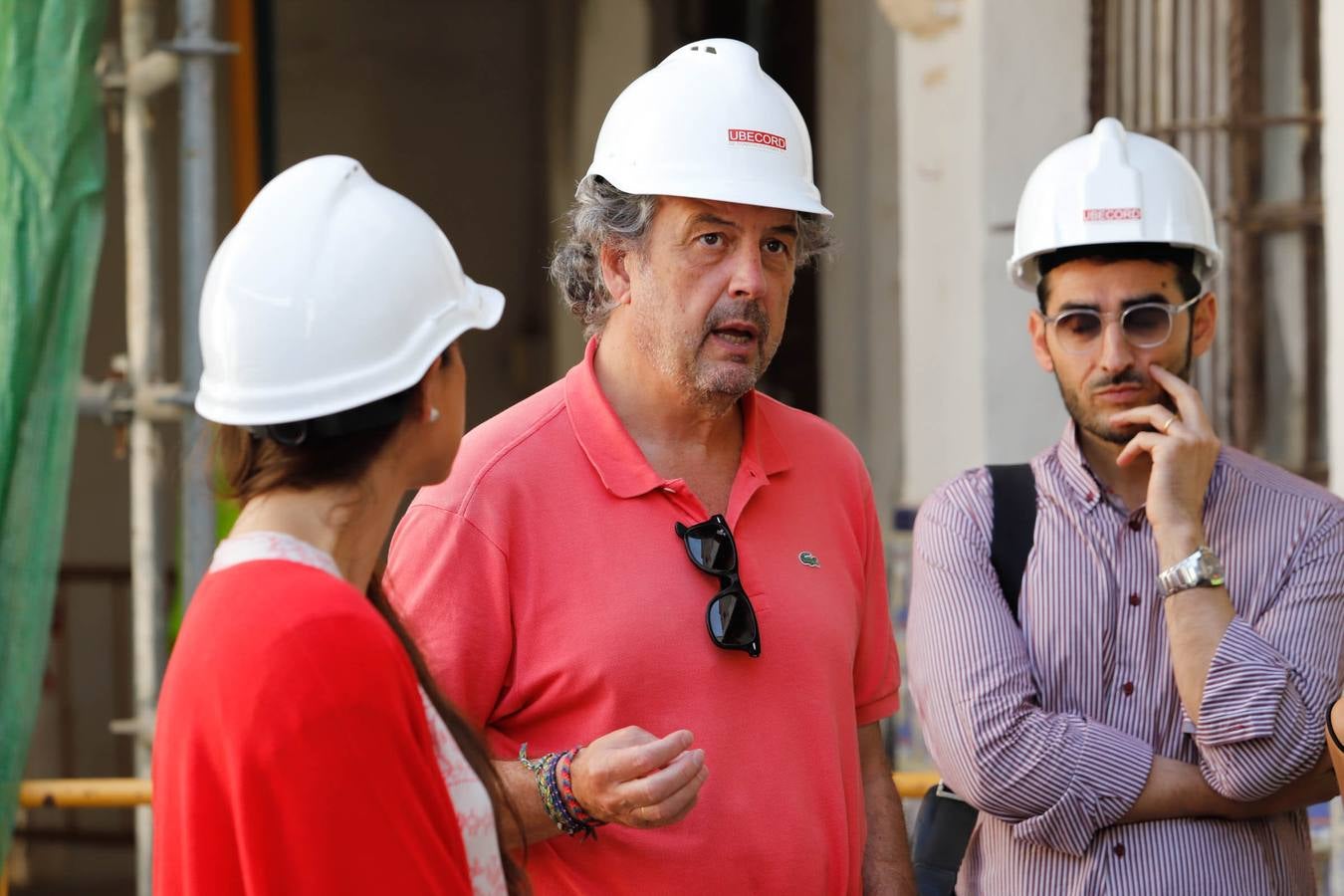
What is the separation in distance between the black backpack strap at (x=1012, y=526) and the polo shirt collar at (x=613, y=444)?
41cm

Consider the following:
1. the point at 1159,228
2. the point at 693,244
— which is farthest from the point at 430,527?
the point at 1159,228

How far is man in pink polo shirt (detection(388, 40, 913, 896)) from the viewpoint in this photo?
7.70 feet

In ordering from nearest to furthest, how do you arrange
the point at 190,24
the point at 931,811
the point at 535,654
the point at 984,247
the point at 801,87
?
the point at 535,654
the point at 931,811
the point at 190,24
the point at 984,247
the point at 801,87

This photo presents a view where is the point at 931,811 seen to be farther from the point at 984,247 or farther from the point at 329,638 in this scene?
the point at 984,247

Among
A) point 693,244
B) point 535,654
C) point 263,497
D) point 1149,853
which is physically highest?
point 693,244

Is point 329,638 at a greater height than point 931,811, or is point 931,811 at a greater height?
point 329,638

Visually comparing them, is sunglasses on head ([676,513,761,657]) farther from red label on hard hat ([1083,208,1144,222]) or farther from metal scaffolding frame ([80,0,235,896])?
metal scaffolding frame ([80,0,235,896])

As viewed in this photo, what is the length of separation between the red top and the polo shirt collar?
0.90 metres

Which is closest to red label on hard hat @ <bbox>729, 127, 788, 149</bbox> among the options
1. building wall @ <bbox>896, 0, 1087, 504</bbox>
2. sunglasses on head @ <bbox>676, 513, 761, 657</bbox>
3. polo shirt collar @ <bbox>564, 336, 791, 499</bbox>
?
polo shirt collar @ <bbox>564, 336, 791, 499</bbox>

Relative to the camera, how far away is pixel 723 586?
97.0 inches

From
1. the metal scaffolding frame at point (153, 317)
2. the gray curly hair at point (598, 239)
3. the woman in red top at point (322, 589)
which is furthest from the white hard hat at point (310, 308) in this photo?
the metal scaffolding frame at point (153, 317)

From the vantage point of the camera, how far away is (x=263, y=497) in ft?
5.71

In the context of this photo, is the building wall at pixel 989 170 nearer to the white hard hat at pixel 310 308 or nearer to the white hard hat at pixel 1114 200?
the white hard hat at pixel 1114 200

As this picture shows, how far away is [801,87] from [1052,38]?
92.5 inches
